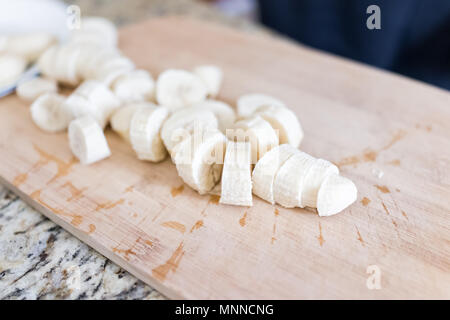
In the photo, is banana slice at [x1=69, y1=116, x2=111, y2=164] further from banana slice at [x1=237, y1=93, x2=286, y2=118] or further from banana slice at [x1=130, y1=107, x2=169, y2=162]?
banana slice at [x1=237, y1=93, x2=286, y2=118]

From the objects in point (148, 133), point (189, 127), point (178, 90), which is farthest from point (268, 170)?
point (178, 90)

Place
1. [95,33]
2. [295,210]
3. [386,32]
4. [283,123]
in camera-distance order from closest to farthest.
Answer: [295,210] → [283,123] → [95,33] → [386,32]

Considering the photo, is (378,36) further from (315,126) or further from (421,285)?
(421,285)

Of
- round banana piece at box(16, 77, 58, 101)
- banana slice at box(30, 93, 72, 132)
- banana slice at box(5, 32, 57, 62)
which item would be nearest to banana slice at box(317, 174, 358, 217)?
banana slice at box(30, 93, 72, 132)

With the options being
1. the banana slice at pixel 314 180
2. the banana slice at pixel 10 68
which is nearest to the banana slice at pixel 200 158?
the banana slice at pixel 314 180

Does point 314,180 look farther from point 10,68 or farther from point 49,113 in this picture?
point 10,68
